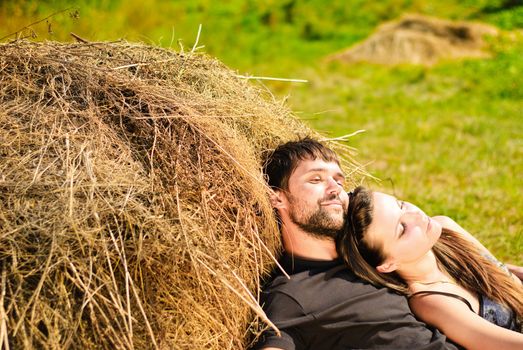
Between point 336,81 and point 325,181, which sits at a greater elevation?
point 325,181

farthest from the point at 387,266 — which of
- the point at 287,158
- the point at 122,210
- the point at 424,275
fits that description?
the point at 122,210

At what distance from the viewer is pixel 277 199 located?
311cm

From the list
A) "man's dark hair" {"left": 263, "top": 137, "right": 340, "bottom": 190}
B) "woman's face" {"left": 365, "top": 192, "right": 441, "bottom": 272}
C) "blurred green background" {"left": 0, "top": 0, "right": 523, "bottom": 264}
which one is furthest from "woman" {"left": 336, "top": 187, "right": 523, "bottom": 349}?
"blurred green background" {"left": 0, "top": 0, "right": 523, "bottom": 264}

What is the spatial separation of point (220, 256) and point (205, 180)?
15.0 inches

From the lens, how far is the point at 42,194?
93.5 inches

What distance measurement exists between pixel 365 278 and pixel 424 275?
39cm

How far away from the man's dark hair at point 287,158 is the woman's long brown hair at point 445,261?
27 centimetres

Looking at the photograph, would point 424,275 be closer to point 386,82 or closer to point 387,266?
point 387,266

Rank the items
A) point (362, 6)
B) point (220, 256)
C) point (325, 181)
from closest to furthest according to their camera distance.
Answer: point (220, 256)
point (325, 181)
point (362, 6)

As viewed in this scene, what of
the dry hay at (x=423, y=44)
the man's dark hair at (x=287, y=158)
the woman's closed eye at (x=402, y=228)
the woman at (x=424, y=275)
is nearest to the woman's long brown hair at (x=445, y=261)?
the woman at (x=424, y=275)

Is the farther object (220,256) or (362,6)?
(362,6)

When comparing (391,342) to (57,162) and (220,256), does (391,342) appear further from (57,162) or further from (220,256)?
(57,162)

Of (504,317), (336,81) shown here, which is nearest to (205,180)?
(504,317)

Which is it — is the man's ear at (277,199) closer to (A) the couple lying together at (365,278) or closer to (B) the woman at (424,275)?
(A) the couple lying together at (365,278)
